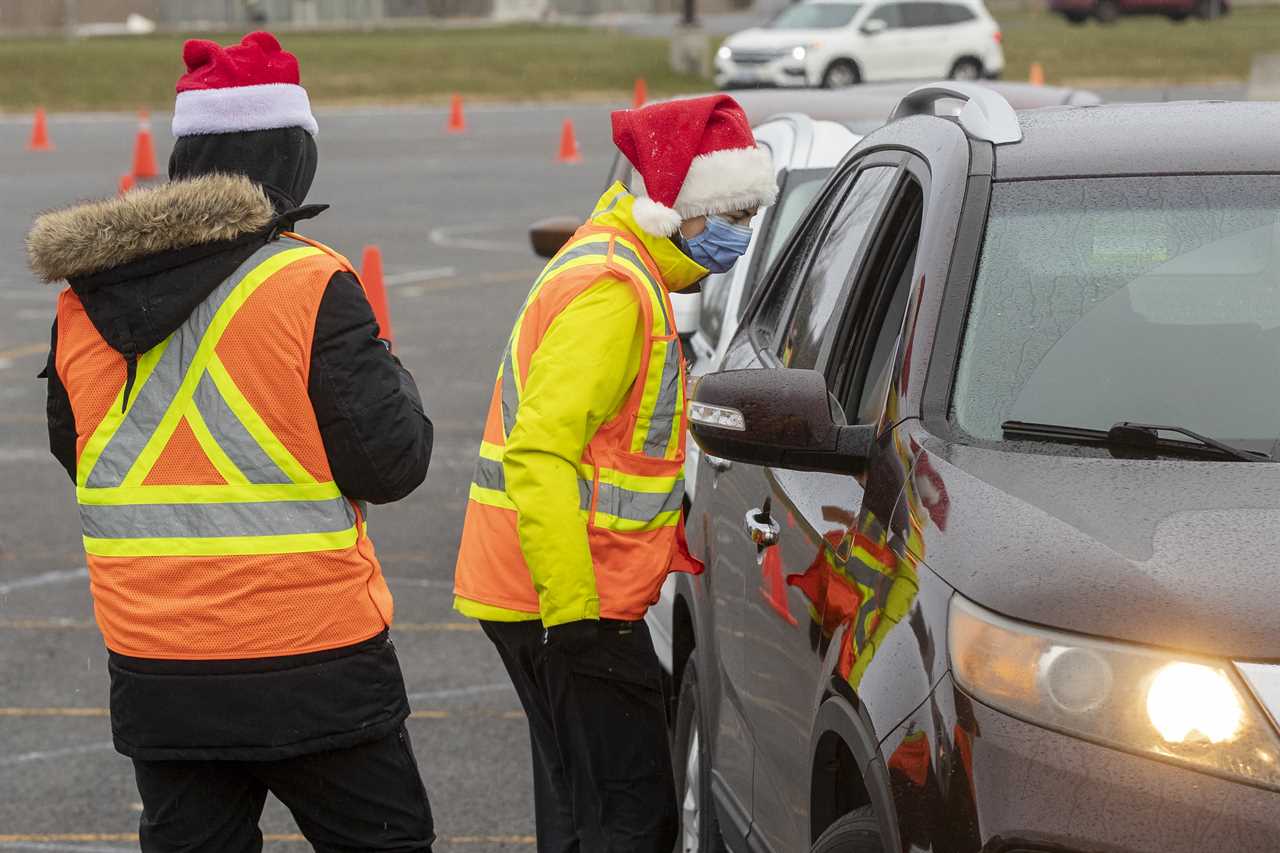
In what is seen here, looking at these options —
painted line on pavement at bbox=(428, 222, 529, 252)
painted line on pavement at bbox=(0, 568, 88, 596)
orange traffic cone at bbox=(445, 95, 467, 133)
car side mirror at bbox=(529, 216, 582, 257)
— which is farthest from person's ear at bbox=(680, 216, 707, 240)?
orange traffic cone at bbox=(445, 95, 467, 133)

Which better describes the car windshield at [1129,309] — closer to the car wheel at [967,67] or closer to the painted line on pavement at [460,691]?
the painted line on pavement at [460,691]

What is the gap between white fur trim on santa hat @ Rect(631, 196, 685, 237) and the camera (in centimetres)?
409

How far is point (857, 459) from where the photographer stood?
339cm

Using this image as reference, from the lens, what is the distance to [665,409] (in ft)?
13.3

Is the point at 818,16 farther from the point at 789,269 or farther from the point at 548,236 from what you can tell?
the point at 789,269

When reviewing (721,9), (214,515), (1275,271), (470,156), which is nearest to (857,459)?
(1275,271)

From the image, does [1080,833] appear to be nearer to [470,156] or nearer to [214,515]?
[214,515]

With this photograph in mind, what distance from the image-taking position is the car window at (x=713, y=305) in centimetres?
654

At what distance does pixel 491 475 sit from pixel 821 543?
0.84 m

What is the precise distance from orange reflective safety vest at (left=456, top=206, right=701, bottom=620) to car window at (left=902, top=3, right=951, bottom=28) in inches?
1286

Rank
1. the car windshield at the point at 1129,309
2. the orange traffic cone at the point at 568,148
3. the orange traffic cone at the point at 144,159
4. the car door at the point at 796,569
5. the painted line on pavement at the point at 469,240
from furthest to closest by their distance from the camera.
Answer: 1. the orange traffic cone at the point at 568,148
2. the orange traffic cone at the point at 144,159
3. the painted line on pavement at the point at 469,240
4. the car door at the point at 796,569
5. the car windshield at the point at 1129,309

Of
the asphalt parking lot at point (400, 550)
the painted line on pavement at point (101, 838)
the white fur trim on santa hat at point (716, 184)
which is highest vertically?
the white fur trim on santa hat at point (716, 184)

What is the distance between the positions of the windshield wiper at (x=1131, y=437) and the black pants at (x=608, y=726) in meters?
1.06

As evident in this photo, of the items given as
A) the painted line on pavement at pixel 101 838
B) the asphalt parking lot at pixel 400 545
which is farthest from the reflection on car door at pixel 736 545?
the asphalt parking lot at pixel 400 545
